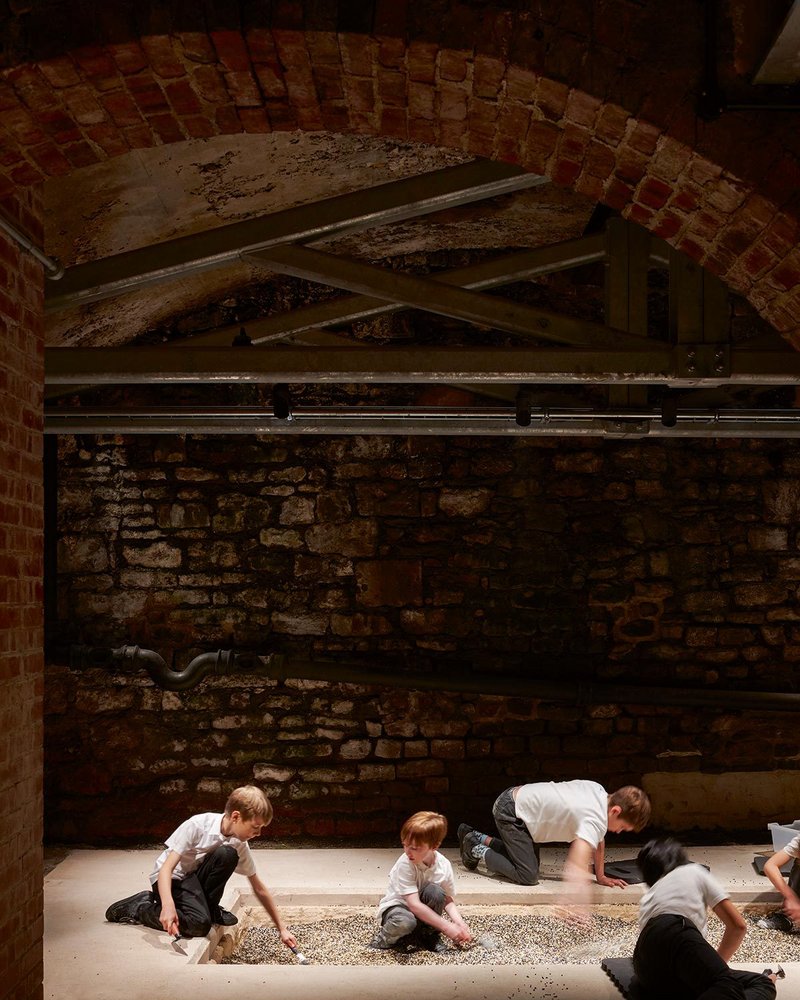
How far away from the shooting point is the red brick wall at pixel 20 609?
2492mm

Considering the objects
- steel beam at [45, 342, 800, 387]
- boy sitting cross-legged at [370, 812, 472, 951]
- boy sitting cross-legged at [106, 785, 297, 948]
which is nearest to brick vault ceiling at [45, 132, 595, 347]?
steel beam at [45, 342, 800, 387]

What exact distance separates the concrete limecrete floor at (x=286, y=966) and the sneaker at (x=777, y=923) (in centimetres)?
15

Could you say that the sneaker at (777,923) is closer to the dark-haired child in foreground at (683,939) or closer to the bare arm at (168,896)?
the dark-haired child in foreground at (683,939)

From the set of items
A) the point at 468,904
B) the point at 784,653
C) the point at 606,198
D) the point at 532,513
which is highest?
the point at 606,198

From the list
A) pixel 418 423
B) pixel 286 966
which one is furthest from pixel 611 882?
pixel 418 423

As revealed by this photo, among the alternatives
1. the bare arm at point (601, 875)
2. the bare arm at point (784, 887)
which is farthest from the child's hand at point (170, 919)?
the bare arm at point (784, 887)

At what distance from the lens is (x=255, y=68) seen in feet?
7.48

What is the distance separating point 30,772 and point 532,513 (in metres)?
4.18

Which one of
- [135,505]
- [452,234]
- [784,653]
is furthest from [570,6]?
[784,653]

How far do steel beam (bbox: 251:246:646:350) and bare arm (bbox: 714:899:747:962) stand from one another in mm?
2199

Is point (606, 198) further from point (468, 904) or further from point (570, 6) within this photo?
point (468, 904)

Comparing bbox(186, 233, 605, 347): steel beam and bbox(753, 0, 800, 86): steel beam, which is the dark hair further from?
bbox(753, 0, 800, 86): steel beam

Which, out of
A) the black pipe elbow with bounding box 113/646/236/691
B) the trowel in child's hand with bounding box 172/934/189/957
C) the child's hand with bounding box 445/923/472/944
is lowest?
the child's hand with bounding box 445/923/472/944

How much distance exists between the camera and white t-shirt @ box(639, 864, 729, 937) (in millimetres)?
3301
